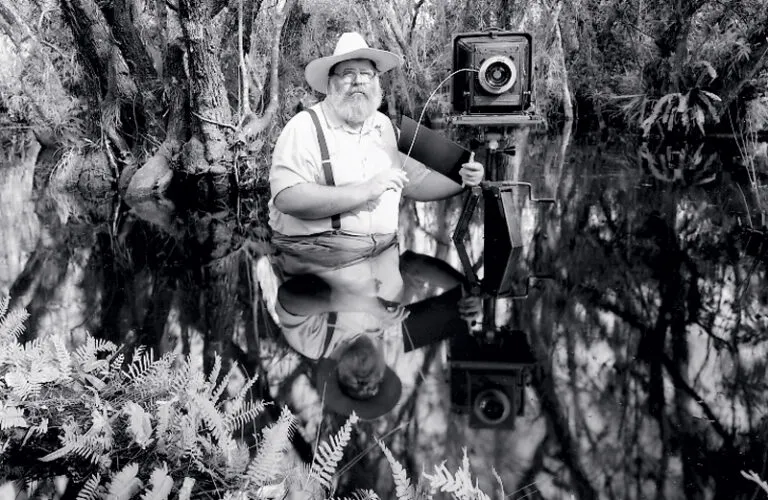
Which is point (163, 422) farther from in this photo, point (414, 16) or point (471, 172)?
point (414, 16)

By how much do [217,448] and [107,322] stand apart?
1694 millimetres

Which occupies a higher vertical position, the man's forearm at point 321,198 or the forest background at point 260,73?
the forest background at point 260,73

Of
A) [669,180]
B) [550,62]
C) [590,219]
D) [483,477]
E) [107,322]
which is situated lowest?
[483,477]

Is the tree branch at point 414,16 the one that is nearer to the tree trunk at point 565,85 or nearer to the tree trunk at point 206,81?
the tree trunk at point 565,85

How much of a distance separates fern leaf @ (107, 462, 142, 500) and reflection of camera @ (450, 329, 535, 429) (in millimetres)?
1009

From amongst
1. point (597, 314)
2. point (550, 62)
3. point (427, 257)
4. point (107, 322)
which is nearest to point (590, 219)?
point (427, 257)

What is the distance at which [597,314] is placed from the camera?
126 inches

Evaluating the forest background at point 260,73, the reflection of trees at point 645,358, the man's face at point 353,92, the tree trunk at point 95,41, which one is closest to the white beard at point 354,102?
the man's face at point 353,92

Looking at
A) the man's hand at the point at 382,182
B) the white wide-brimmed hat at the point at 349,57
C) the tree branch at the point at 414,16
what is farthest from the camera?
the tree branch at the point at 414,16

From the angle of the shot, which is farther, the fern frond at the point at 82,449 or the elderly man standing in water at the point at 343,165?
the elderly man standing in water at the point at 343,165

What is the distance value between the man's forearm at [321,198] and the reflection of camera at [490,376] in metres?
1.29

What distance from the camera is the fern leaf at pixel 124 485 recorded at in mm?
1536

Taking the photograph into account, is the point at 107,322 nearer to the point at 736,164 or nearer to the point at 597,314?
the point at 597,314

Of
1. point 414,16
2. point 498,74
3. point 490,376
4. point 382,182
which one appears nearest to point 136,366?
point 490,376
